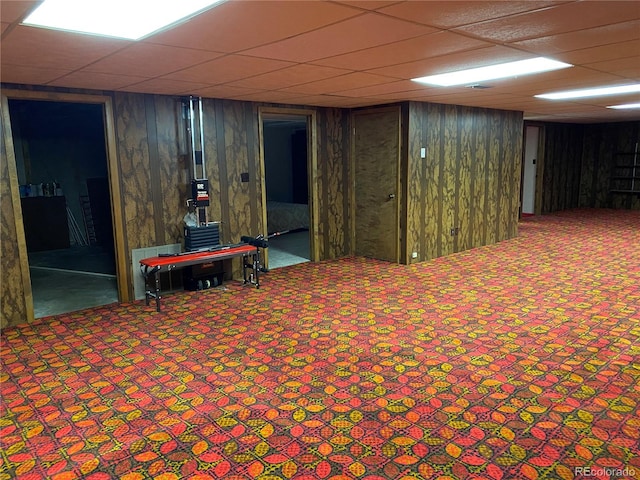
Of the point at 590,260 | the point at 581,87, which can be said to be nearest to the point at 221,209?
the point at 581,87

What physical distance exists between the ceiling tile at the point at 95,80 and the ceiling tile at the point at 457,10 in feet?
8.52

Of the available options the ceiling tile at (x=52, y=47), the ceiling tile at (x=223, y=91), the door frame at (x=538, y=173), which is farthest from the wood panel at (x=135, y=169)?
the door frame at (x=538, y=173)

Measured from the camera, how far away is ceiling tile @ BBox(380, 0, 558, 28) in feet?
7.16

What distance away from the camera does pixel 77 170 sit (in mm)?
8922

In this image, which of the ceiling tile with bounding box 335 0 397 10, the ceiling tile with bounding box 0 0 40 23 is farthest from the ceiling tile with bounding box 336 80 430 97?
the ceiling tile with bounding box 0 0 40 23

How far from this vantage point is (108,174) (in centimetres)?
488

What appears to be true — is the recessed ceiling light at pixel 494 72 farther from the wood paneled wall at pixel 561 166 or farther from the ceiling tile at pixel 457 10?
the wood paneled wall at pixel 561 166

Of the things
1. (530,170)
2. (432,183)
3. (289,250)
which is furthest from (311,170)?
(530,170)

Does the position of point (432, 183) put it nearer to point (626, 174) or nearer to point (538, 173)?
point (538, 173)

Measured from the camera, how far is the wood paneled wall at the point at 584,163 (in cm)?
1179

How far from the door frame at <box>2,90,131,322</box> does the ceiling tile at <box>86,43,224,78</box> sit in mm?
1098

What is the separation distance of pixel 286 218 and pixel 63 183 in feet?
14.2

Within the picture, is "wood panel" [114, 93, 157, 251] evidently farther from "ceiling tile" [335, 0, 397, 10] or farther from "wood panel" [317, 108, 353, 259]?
"ceiling tile" [335, 0, 397, 10]

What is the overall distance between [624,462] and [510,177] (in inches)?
262
